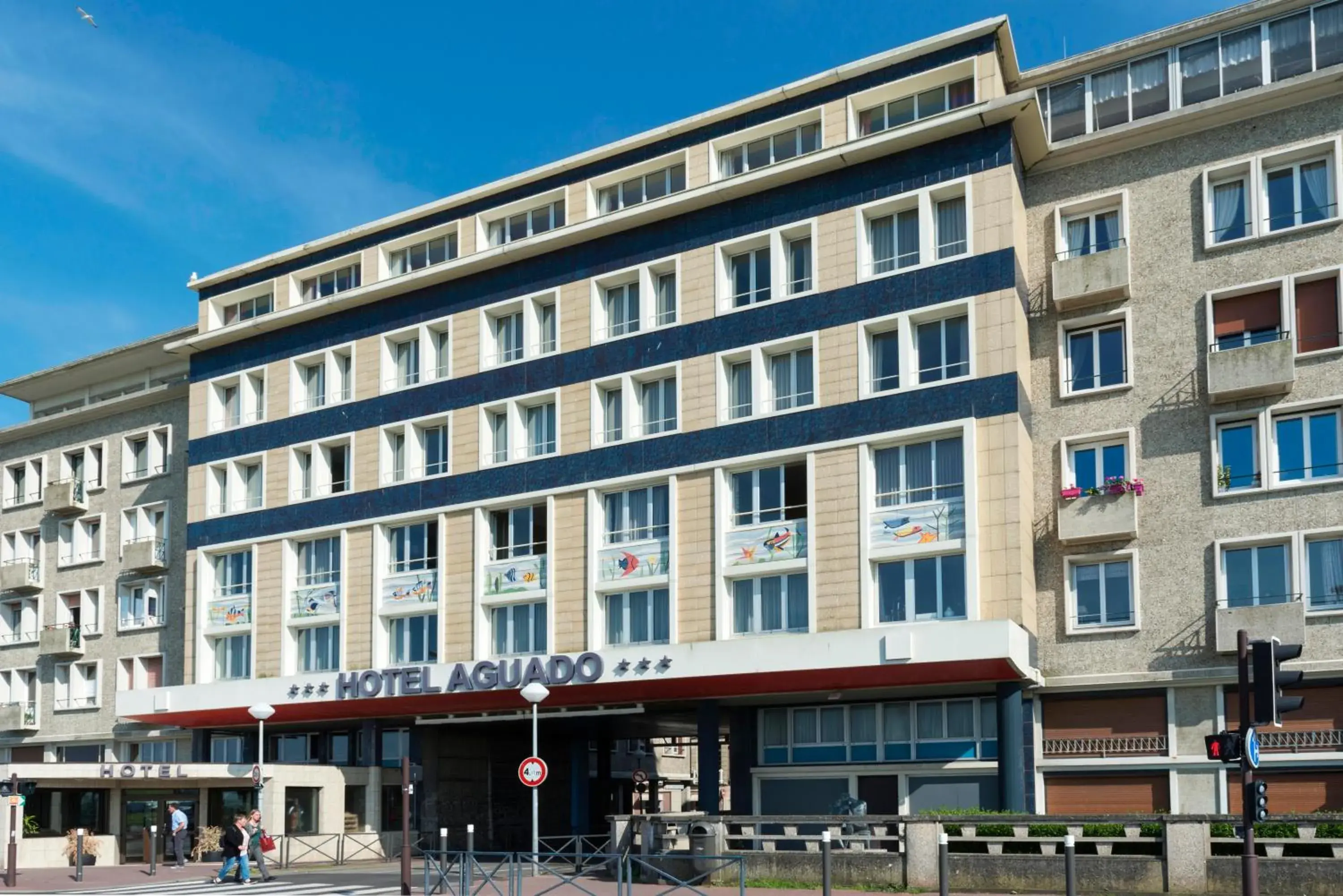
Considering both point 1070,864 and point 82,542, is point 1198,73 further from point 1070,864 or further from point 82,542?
point 82,542

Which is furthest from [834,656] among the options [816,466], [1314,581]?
[1314,581]

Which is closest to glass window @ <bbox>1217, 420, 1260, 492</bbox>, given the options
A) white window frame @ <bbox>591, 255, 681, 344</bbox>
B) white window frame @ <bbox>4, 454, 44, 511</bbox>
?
white window frame @ <bbox>591, 255, 681, 344</bbox>

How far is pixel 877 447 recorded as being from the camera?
114 feet

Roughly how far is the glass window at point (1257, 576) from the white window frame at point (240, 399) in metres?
28.8

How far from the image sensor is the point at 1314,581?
31.1 m

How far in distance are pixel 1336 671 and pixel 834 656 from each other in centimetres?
1005

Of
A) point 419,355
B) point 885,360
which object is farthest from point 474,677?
point 885,360

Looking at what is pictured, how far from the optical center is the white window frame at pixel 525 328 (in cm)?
4138

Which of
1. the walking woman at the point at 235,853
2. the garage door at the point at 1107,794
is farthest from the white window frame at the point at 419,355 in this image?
the garage door at the point at 1107,794

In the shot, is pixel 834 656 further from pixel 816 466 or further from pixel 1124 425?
pixel 1124 425

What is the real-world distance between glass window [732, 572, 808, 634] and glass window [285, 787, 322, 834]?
1380 centimetres

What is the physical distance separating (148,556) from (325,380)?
10.7m

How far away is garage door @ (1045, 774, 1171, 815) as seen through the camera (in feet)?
106

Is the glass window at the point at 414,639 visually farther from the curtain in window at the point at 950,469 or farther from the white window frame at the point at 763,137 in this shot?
the curtain in window at the point at 950,469
